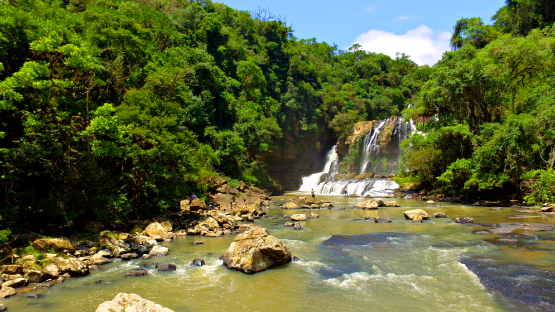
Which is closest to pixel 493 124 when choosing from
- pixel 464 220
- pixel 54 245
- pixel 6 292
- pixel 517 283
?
pixel 464 220

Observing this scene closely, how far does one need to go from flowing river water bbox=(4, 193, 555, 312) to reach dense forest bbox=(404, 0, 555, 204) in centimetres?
968

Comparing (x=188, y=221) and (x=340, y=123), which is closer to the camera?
(x=188, y=221)

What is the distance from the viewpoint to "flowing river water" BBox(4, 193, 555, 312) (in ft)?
23.2

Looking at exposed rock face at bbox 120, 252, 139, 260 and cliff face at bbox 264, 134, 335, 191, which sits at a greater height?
cliff face at bbox 264, 134, 335, 191

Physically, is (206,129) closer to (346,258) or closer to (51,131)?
(51,131)

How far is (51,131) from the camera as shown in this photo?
10.6 m

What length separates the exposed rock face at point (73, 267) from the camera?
8836 mm

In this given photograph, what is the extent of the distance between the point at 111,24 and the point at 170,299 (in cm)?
1793

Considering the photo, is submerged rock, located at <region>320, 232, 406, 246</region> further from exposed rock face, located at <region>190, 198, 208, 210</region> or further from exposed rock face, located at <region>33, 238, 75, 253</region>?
exposed rock face, located at <region>33, 238, 75, 253</region>

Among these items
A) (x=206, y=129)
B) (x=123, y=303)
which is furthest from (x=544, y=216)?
(x=206, y=129)

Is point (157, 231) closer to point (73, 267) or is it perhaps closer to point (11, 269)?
point (73, 267)

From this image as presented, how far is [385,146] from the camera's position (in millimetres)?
44219

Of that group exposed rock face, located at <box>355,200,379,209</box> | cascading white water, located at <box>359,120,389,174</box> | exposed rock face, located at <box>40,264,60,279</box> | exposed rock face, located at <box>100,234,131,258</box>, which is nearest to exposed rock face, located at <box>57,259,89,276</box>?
exposed rock face, located at <box>40,264,60,279</box>

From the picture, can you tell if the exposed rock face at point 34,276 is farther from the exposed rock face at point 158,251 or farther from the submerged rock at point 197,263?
the submerged rock at point 197,263
